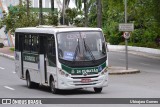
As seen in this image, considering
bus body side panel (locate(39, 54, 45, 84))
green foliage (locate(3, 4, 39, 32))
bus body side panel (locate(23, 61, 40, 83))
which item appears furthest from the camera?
green foliage (locate(3, 4, 39, 32))

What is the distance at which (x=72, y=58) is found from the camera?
76.6 ft

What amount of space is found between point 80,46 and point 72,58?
24.4 inches

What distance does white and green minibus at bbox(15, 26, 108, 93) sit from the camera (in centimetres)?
2319

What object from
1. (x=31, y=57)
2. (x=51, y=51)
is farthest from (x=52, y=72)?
(x=31, y=57)

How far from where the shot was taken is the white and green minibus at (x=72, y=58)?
23.2 metres

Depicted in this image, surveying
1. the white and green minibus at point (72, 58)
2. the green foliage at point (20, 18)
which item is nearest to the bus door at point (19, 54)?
the white and green minibus at point (72, 58)

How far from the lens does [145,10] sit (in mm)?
50875

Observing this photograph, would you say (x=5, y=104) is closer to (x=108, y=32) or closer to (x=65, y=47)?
(x=65, y=47)

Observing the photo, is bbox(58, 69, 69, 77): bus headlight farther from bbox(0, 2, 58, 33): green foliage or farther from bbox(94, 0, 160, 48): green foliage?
bbox(0, 2, 58, 33): green foliage

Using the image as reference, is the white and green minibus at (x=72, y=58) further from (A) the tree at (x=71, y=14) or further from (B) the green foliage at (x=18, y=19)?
(A) the tree at (x=71, y=14)

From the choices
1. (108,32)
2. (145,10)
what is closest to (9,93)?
(145,10)

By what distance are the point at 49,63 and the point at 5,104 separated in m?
4.79

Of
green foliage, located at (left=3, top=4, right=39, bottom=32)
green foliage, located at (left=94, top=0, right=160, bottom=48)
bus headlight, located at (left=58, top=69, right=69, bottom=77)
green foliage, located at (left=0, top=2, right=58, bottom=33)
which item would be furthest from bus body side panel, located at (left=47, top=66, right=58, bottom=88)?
green foliage, located at (left=0, top=2, right=58, bottom=33)

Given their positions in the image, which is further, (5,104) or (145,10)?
(145,10)
